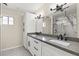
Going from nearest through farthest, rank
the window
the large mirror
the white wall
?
the large mirror
the white wall
the window

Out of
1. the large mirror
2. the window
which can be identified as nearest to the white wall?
the window

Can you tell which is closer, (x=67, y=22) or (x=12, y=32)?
(x=67, y=22)

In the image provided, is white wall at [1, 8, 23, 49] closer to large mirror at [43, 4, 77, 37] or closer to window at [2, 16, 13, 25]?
window at [2, 16, 13, 25]

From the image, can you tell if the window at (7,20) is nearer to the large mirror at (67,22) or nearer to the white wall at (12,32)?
the white wall at (12,32)

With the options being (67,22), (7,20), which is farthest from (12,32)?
(67,22)

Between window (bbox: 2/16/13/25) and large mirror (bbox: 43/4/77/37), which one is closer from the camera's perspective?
large mirror (bbox: 43/4/77/37)

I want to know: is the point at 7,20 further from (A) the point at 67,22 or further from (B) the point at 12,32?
(A) the point at 67,22

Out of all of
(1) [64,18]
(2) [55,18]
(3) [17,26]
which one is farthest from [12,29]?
(1) [64,18]

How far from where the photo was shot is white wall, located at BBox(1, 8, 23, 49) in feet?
12.0

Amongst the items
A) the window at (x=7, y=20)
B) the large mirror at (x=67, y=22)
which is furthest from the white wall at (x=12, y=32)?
the large mirror at (x=67, y=22)

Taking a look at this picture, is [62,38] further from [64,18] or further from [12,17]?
[12,17]

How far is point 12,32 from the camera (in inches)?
157

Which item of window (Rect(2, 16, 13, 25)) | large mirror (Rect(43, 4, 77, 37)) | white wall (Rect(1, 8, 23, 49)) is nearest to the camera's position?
large mirror (Rect(43, 4, 77, 37))

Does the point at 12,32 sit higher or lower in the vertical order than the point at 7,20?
lower
